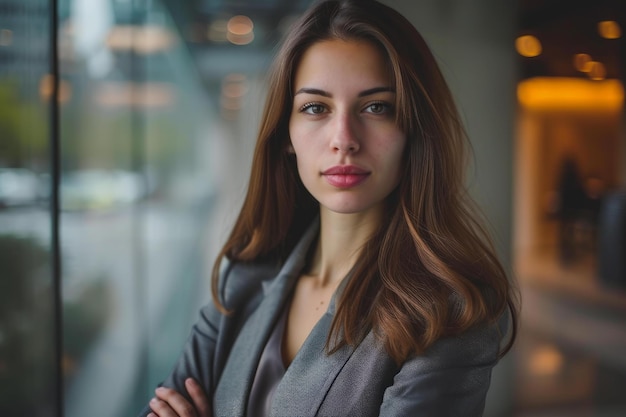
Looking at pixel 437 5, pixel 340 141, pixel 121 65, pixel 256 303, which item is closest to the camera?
pixel 340 141

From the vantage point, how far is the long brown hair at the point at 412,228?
1.03m

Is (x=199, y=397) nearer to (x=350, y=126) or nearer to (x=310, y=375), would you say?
(x=310, y=375)

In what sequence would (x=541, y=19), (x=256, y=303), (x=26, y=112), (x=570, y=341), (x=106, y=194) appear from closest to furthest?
(x=256, y=303)
(x=26, y=112)
(x=106, y=194)
(x=541, y=19)
(x=570, y=341)

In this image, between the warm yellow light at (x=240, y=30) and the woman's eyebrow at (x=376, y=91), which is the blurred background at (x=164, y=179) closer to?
the warm yellow light at (x=240, y=30)

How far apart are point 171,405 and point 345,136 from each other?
25.8 inches

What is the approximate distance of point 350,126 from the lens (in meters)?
1.09

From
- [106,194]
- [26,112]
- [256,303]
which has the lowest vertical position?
[256,303]

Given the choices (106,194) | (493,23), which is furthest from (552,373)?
(106,194)

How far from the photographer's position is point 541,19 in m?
4.61

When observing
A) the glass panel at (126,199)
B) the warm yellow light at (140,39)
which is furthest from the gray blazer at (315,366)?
the warm yellow light at (140,39)

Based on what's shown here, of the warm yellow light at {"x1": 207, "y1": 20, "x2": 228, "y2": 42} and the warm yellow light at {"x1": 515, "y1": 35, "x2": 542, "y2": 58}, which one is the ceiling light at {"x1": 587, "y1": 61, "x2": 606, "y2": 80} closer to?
the warm yellow light at {"x1": 515, "y1": 35, "x2": 542, "y2": 58}

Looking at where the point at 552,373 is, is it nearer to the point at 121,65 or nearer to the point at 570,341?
the point at 570,341

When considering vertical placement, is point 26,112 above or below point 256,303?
above

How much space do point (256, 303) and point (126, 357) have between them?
2.87 meters
